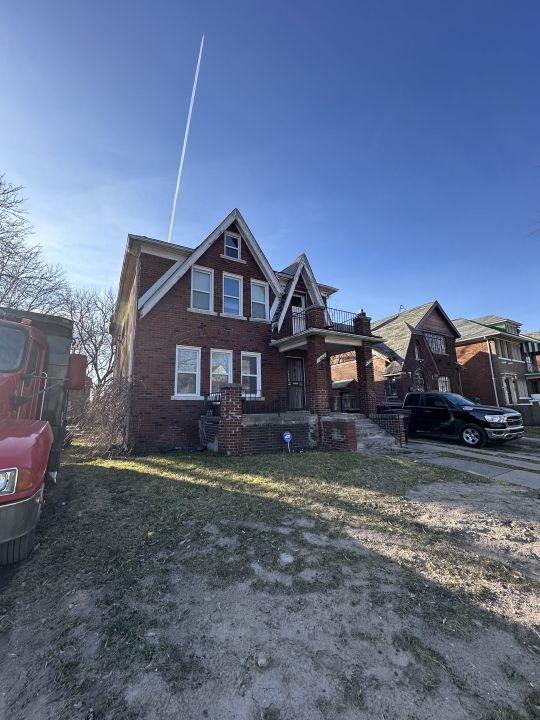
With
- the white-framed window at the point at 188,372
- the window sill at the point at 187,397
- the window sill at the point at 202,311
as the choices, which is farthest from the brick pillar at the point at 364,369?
the white-framed window at the point at 188,372

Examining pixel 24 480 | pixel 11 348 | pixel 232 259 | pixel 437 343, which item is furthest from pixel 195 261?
pixel 437 343

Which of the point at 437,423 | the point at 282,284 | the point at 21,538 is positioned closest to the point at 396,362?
the point at 437,423

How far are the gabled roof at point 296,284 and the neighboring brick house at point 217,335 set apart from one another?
0.18ft

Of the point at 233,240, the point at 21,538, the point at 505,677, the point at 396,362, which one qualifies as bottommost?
the point at 505,677

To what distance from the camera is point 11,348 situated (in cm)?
453

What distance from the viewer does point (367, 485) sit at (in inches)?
257

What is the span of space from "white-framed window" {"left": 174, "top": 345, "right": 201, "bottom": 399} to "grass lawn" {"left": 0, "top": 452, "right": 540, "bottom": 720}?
664 centimetres

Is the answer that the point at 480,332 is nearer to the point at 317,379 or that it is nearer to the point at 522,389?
the point at 522,389

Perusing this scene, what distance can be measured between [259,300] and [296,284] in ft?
6.98

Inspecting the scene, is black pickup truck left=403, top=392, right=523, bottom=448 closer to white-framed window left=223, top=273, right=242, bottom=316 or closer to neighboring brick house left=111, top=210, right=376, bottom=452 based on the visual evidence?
neighboring brick house left=111, top=210, right=376, bottom=452

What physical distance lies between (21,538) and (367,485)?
5.57m

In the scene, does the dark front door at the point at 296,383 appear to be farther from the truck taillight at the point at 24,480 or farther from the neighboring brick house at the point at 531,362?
the neighboring brick house at the point at 531,362

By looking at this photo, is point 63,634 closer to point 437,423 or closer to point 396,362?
point 437,423

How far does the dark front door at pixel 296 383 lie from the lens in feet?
48.1
